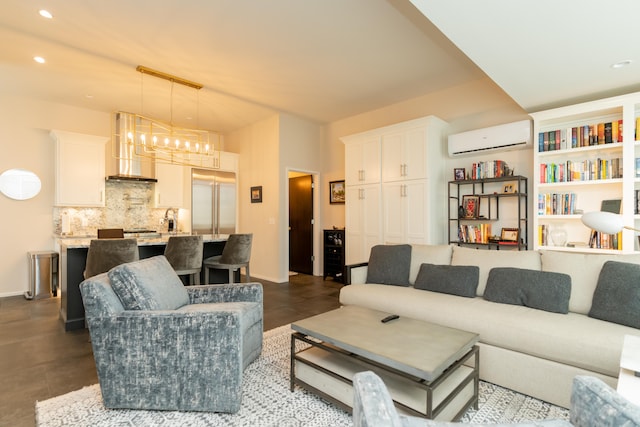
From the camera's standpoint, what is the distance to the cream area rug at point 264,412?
1810 mm

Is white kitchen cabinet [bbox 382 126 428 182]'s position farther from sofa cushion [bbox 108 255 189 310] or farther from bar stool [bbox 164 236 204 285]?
sofa cushion [bbox 108 255 189 310]

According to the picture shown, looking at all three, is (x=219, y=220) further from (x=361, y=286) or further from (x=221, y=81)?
(x=361, y=286)

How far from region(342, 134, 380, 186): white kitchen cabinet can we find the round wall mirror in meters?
5.04

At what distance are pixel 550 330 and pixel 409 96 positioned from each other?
13.0 feet

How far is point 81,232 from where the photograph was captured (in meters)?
5.40

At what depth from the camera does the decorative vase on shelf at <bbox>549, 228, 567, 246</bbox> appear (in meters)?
3.63

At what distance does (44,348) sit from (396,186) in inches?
175

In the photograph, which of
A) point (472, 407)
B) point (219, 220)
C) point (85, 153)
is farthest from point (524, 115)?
point (85, 153)

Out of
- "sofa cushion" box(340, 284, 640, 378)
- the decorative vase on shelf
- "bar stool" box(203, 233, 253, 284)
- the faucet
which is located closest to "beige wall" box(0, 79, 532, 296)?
the decorative vase on shelf

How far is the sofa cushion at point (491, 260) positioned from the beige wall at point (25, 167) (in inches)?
243

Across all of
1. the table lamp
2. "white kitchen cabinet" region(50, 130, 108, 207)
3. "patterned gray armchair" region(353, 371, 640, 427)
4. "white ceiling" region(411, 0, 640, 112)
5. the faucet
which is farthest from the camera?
the faucet

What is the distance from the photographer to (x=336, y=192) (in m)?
6.18

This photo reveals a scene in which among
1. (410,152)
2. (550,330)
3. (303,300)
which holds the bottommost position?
(303,300)

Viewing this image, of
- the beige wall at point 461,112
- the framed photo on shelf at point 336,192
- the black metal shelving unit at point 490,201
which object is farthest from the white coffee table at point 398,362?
the framed photo on shelf at point 336,192
